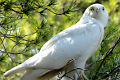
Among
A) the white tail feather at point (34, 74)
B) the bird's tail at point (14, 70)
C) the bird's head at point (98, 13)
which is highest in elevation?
the bird's head at point (98, 13)

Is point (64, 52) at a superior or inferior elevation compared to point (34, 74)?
superior

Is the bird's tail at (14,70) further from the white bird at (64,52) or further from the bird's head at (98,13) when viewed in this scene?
the bird's head at (98,13)

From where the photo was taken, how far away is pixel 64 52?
2.12 metres

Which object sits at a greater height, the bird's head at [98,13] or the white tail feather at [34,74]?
the bird's head at [98,13]

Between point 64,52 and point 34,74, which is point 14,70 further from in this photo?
point 64,52

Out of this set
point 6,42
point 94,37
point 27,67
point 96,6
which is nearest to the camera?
point 27,67

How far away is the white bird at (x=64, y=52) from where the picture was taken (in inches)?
81.2

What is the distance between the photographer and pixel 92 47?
2.16 metres

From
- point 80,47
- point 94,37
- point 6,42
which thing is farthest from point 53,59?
point 6,42

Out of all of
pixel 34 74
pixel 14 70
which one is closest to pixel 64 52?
pixel 34 74

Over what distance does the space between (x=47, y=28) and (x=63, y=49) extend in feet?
1.33

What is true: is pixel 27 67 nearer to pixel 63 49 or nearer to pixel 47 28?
pixel 63 49

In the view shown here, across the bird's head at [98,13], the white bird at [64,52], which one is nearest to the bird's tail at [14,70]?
the white bird at [64,52]

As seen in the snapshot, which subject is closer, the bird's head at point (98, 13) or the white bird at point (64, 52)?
the white bird at point (64, 52)
